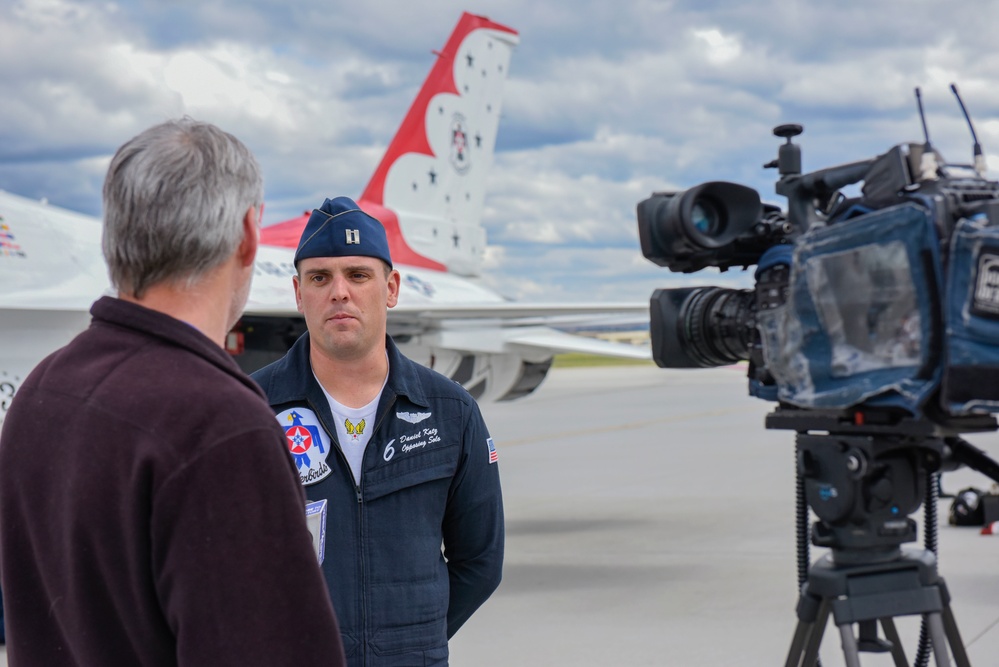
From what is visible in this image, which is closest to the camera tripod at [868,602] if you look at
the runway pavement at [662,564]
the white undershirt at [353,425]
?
the white undershirt at [353,425]

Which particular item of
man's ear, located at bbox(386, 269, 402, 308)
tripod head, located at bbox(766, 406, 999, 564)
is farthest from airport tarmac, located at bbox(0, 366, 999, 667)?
man's ear, located at bbox(386, 269, 402, 308)

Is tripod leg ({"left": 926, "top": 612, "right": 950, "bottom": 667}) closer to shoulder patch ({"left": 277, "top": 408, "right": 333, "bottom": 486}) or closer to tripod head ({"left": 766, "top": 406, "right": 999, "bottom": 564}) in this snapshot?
tripod head ({"left": 766, "top": 406, "right": 999, "bottom": 564})

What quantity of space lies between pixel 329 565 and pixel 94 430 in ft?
3.80

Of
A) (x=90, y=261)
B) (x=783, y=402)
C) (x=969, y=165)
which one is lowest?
(x=783, y=402)

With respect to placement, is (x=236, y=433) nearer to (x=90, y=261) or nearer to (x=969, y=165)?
(x=969, y=165)

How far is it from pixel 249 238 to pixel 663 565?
5.82 metres

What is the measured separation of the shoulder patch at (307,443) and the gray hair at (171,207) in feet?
3.40

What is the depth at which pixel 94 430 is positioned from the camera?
48.4 inches

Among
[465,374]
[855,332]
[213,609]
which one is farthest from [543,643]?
[465,374]

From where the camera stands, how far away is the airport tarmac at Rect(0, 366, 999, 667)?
4891mm

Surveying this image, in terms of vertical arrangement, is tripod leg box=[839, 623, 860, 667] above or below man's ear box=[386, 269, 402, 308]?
below

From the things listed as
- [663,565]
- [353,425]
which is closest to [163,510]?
[353,425]

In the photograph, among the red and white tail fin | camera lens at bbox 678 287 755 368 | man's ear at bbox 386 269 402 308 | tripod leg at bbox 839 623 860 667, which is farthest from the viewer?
the red and white tail fin

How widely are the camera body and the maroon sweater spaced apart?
1348mm
